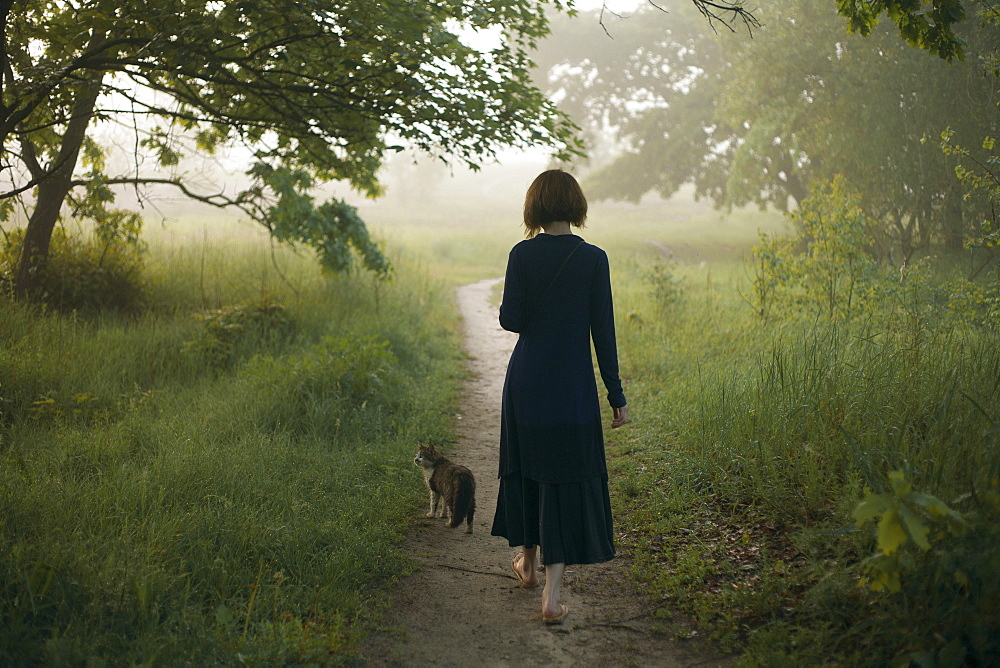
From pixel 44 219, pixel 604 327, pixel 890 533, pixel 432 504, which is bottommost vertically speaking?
pixel 432 504

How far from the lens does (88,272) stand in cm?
941

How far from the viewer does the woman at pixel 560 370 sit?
3604 millimetres

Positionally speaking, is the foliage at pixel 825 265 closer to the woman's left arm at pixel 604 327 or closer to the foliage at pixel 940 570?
the woman's left arm at pixel 604 327

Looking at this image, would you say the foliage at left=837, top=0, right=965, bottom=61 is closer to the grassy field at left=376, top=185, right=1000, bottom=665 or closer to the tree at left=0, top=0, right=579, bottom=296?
the grassy field at left=376, top=185, right=1000, bottom=665

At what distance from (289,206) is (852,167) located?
13.7 meters

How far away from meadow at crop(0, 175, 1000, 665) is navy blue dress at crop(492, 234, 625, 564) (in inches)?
32.2

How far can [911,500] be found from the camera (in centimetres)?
248

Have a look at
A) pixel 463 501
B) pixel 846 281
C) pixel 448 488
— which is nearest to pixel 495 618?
pixel 463 501

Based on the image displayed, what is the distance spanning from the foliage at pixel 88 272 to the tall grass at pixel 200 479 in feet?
1.27

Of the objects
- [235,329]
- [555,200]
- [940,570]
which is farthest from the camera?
[235,329]

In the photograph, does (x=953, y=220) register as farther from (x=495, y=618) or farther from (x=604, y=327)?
(x=495, y=618)

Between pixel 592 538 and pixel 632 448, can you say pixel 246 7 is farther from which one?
pixel 632 448

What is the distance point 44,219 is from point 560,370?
8807 millimetres

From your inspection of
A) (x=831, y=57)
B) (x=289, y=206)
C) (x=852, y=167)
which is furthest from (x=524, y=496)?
(x=831, y=57)
